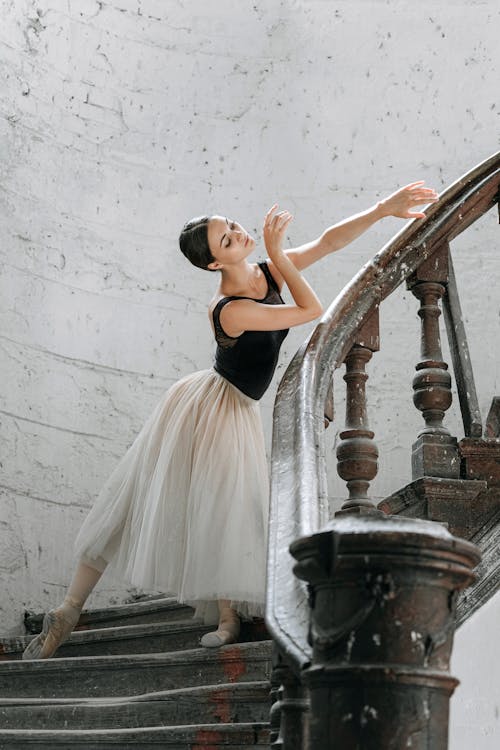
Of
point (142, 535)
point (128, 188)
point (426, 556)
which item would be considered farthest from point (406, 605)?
point (128, 188)

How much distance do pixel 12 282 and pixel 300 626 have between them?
3634mm

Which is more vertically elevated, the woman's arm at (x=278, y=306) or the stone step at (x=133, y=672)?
the woman's arm at (x=278, y=306)

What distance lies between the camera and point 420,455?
2824 millimetres

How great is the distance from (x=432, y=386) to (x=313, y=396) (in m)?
0.49

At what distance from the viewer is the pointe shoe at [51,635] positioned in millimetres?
3221

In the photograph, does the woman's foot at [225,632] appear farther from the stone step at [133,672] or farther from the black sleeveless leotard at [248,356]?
the black sleeveless leotard at [248,356]

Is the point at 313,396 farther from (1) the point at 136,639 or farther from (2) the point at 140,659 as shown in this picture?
(1) the point at 136,639

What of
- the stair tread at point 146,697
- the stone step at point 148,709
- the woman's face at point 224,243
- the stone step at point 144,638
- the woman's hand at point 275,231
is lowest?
the stone step at point 148,709

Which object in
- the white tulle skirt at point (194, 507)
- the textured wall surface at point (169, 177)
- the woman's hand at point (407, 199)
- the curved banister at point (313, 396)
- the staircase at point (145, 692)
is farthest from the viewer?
the textured wall surface at point (169, 177)

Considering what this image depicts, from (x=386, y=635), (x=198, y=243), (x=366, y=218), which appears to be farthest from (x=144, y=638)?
(x=386, y=635)

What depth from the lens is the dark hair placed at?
3.16 metres

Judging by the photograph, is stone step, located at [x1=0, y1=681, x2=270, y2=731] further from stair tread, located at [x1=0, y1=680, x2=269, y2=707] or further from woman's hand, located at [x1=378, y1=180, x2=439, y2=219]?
woman's hand, located at [x1=378, y1=180, x2=439, y2=219]

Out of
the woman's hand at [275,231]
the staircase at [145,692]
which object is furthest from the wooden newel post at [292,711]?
the woman's hand at [275,231]

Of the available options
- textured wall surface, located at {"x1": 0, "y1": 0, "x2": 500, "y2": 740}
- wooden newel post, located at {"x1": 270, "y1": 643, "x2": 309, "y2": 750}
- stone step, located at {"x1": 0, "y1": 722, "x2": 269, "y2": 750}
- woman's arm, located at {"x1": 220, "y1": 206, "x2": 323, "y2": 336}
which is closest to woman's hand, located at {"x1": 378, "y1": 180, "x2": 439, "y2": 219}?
woman's arm, located at {"x1": 220, "y1": 206, "x2": 323, "y2": 336}
